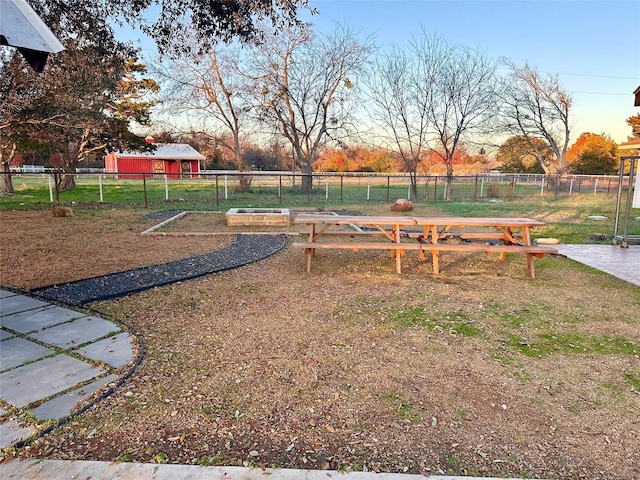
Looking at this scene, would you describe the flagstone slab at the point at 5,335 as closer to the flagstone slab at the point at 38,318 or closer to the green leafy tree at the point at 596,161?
the flagstone slab at the point at 38,318

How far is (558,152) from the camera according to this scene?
2697 cm

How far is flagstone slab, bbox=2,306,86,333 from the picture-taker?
3.30m

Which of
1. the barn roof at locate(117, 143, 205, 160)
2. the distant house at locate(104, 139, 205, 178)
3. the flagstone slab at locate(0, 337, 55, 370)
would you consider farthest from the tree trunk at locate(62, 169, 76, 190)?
the flagstone slab at locate(0, 337, 55, 370)

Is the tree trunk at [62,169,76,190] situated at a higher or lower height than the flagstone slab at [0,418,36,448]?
higher

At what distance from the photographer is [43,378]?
2484mm

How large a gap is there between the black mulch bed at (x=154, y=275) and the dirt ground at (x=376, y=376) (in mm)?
231

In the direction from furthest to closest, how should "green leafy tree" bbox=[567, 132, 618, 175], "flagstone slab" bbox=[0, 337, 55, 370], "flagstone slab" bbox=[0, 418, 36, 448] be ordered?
"green leafy tree" bbox=[567, 132, 618, 175] → "flagstone slab" bbox=[0, 337, 55, 370] → "flagstone slab" bbox=[0, 418, 36, 448]

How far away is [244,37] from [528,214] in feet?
31.0

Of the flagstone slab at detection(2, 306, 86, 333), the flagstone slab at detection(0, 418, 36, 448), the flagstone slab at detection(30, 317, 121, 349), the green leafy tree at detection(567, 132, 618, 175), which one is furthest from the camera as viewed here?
the green leafy tree at detection(567, 132, 618, 175)

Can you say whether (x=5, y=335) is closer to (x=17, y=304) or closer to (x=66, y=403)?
(x=17, y=304)

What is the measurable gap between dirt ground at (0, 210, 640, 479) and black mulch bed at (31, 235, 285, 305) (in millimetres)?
231

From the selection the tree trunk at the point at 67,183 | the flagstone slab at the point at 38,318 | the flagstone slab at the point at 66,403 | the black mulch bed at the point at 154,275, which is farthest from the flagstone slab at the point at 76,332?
the tree trunk at the point at 67,183

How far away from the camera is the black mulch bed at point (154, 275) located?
4137mm

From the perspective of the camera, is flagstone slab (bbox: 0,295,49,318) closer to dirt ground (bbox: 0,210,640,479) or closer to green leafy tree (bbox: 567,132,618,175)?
dirt ground (bbox: 0,210,640,479)
